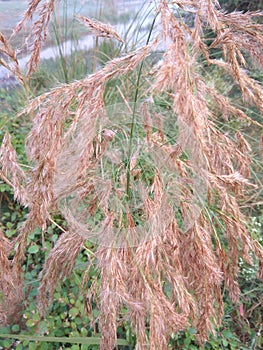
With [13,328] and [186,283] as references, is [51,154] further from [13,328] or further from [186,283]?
[13,328]

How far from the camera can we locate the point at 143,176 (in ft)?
4.33

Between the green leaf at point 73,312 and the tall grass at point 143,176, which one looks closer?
the tall grass at point 143,176

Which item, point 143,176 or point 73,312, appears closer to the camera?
point 143,176

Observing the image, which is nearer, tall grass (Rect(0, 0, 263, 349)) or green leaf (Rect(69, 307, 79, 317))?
tall grass (Rect(0, 0, 263, 349))

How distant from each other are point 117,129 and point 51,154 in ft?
1.35

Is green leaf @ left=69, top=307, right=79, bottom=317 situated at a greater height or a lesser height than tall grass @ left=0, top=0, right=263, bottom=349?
lesser

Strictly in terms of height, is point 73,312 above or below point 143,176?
below

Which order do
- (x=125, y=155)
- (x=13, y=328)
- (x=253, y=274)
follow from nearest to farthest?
(x=125, y=155), (x=13, y=328), (x=253, y=274)

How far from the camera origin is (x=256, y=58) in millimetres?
1202

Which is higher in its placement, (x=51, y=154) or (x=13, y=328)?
(x=51, y=154)

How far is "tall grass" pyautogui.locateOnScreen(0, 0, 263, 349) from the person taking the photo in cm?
96

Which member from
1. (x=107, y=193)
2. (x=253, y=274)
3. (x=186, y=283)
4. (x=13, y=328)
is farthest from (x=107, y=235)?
(x=253, y=274)

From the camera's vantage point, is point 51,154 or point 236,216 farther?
point 236,216

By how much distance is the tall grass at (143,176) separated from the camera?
958 mm
